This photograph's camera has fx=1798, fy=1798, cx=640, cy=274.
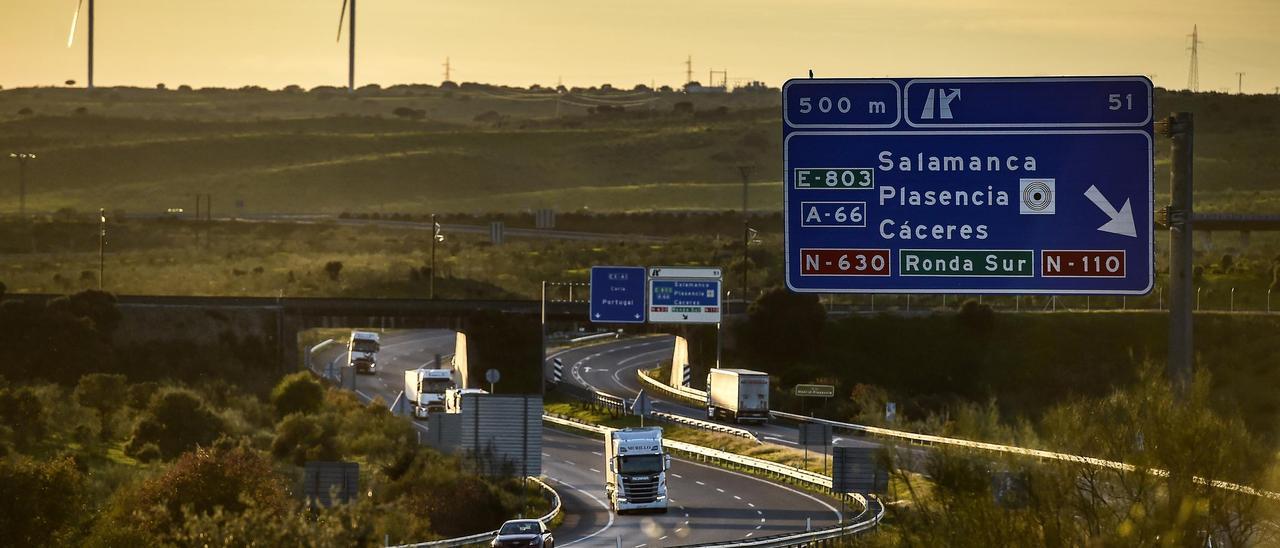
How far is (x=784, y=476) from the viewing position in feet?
208

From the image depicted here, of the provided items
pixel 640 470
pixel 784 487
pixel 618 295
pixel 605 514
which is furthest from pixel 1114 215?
pixel 618 295

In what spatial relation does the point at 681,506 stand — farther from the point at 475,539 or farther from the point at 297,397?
the point at 297,397

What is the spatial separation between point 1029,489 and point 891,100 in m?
5.67

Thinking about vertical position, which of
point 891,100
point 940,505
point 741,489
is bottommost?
point 741,489

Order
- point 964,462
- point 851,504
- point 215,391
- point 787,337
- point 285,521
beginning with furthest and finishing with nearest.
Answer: point 787,337, point 215,391, point 851,504, point 285,521, point 964,462

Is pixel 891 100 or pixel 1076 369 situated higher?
pixel 891 100

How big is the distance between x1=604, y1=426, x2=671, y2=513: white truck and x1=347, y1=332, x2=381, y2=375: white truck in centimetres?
5953

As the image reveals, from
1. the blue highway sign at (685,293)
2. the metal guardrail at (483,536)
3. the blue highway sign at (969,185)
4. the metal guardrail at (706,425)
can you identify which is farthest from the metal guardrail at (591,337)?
the blue highway sign at (969,185)

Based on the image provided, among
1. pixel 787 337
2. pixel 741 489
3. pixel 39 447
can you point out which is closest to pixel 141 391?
pixel 39 447

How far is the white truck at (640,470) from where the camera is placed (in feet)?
174

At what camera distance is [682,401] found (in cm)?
9419

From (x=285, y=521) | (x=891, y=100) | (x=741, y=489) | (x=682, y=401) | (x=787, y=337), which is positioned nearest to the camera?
(x=891, y=100)

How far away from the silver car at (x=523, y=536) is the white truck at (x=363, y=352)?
232ft

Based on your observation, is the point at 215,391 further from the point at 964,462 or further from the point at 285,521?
the point at 964,462
